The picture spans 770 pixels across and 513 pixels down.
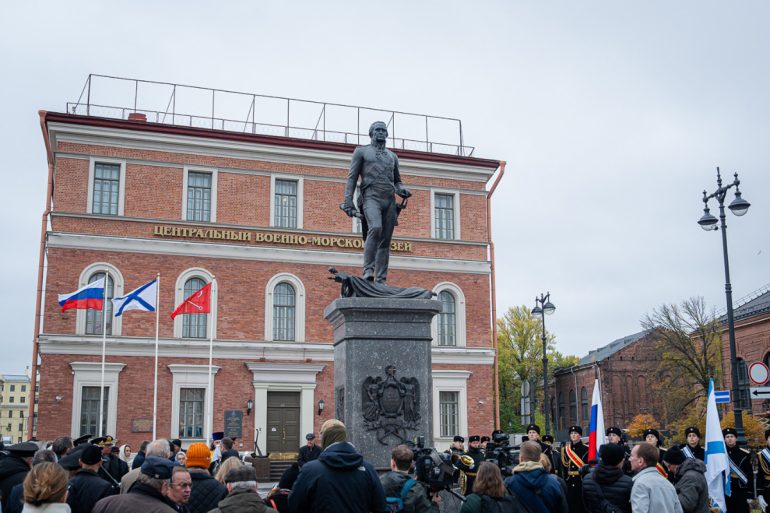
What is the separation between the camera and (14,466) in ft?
23.7

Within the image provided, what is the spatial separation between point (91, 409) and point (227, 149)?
11.8 metres

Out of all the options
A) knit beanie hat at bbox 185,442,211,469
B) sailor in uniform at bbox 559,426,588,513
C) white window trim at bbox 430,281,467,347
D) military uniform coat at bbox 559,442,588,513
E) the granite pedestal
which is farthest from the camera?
white window trim at bbox 430,281,467,347

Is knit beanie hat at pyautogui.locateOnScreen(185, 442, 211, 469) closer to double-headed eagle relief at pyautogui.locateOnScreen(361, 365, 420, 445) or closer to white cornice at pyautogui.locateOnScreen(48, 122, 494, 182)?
double-headed eagle relief at pyautogui.locateOnScreen(361, 365, 420, 445)

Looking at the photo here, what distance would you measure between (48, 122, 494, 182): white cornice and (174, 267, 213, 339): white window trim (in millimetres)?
5151

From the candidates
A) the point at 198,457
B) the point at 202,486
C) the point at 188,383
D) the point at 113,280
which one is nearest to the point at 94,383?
the point at 188,383

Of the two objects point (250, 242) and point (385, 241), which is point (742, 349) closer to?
point (250, 242)

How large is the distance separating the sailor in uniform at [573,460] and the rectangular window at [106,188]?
2346cm

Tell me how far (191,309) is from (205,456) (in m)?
20.8

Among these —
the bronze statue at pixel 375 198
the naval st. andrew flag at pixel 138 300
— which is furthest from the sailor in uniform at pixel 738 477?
the naval st. andrew flag at pixel 138 300

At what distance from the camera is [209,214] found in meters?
32.0

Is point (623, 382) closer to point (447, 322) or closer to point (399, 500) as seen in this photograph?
point (447, 322)

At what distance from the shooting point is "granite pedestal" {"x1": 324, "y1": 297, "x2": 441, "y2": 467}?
10.1 metres

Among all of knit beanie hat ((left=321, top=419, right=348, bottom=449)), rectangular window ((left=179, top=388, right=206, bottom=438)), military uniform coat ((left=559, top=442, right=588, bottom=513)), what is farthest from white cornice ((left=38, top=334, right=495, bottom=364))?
knit beanie hat ((left=321, top=419, right=348, bottom=449))

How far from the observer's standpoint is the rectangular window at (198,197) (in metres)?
31.8
